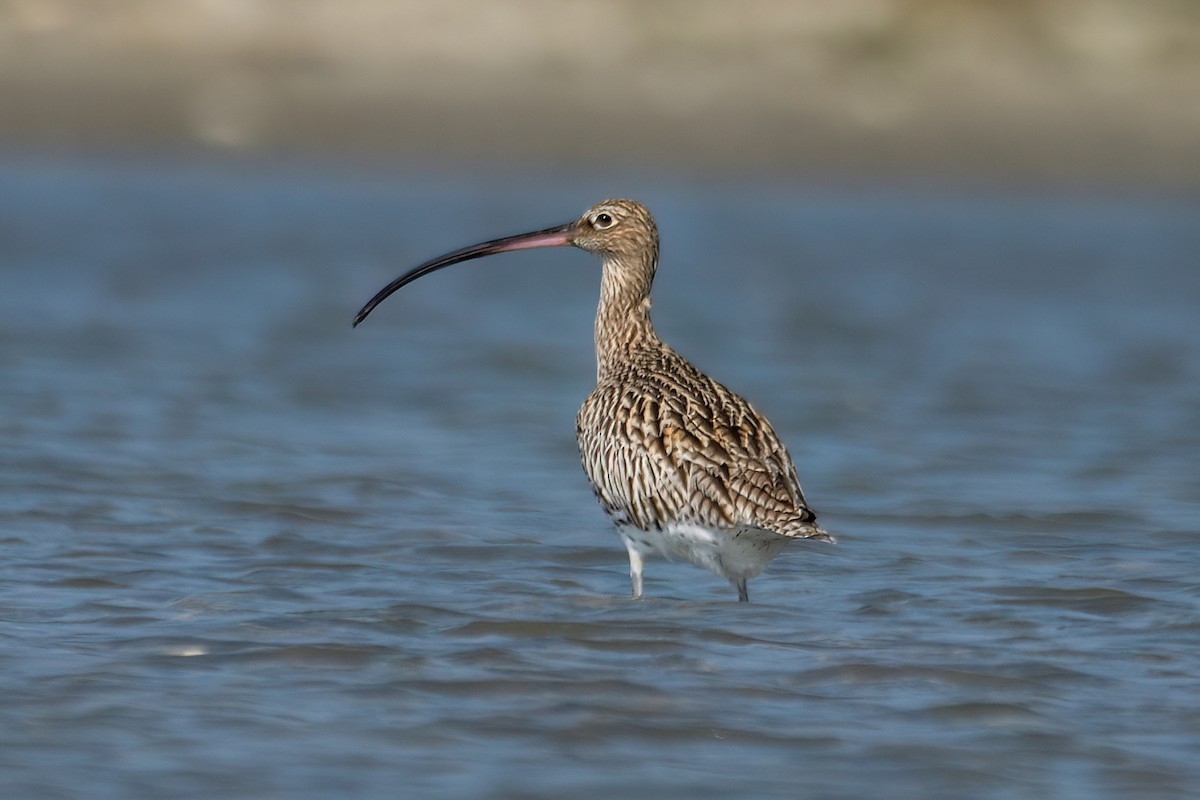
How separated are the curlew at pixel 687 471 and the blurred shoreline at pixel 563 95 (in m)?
14.5

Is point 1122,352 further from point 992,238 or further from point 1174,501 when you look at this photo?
point 992,238

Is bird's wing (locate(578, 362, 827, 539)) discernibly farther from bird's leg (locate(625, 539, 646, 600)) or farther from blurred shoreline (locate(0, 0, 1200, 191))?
blurred shoreline (locate(0, 0, 1200, 191))

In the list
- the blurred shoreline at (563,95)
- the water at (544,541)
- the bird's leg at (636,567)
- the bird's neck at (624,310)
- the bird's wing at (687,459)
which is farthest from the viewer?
the blurred shoreline at (563,95)

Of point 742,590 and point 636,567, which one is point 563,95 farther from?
point 742,590

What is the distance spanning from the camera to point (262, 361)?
41.2 ft

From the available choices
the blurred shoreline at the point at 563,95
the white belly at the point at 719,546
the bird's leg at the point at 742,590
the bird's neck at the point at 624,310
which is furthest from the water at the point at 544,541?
the blurred shoreline at the point at 563,95

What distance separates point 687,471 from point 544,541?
147cm

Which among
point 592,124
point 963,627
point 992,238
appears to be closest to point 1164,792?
point 963,627

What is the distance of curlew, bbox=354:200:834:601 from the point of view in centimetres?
680

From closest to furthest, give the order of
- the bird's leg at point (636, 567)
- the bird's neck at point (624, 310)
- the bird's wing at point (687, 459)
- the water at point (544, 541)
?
1. the water at point (544, 541)
2. the bird's wing at point (687, 459)
3. the bird's leg at point (636, 567)
4. the bird's neck at point (624, 310)

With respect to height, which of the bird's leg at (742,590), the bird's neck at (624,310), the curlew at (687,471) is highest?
→ the bird's neck at (624,310)

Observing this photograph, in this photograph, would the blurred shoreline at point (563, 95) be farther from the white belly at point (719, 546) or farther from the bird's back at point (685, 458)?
the white belly at point (719, 546)

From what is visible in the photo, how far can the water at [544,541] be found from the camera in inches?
214

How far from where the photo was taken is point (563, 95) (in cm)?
2244
